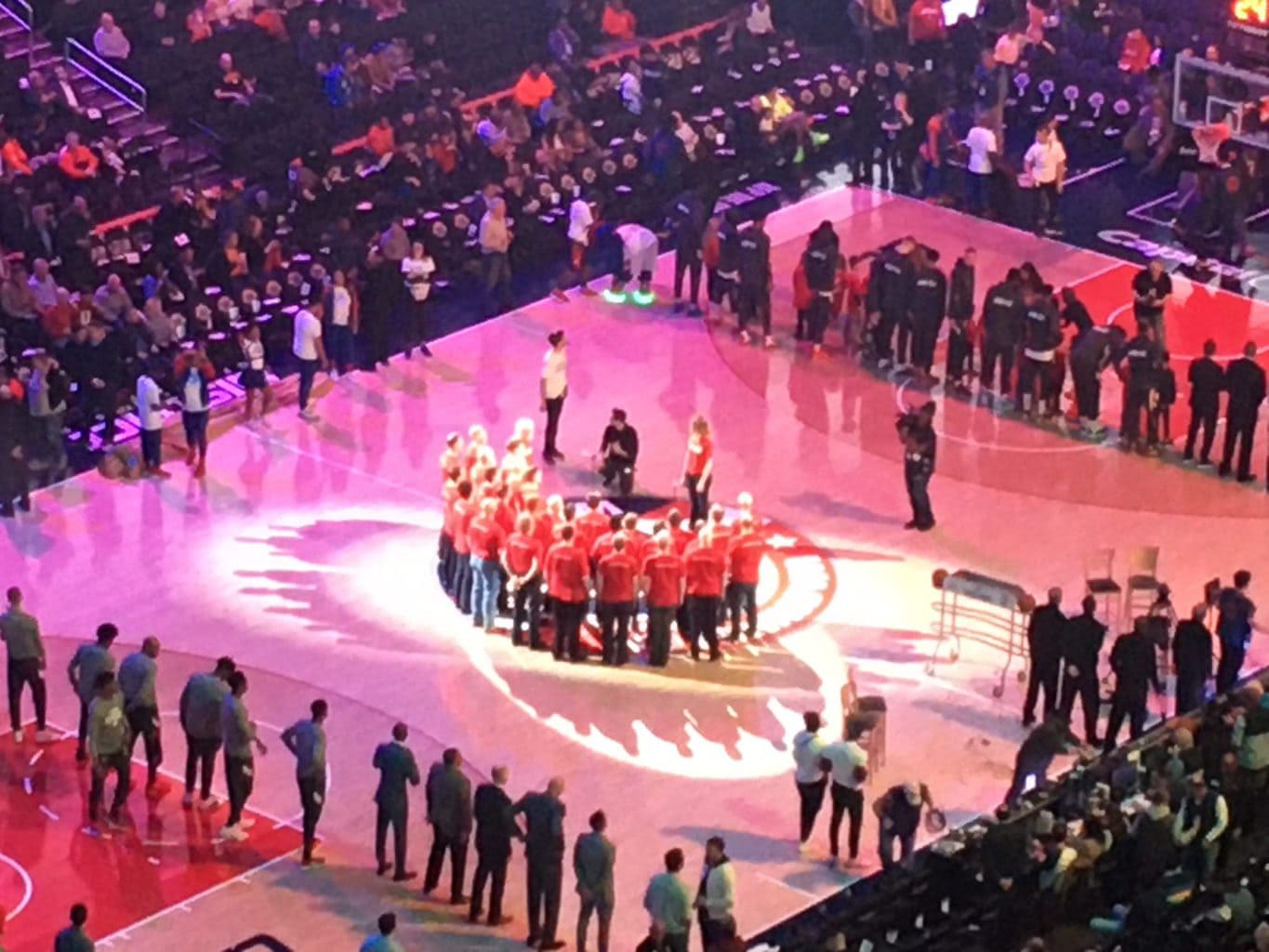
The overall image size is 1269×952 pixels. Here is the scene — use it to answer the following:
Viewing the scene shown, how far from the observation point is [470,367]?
36.0 metres

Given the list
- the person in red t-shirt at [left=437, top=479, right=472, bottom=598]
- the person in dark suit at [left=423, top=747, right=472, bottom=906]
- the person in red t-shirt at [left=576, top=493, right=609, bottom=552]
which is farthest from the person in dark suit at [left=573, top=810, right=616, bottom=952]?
the person in red t-shirt at [left=437, top=479, right=472, bottom=598]

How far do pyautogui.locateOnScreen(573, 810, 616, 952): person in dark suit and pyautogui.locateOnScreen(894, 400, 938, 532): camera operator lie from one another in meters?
8.07

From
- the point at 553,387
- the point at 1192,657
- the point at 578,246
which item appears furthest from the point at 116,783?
the point at 578,246

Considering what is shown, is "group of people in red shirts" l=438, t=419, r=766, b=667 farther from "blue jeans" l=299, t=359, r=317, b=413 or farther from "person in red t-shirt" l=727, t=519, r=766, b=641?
"blue jeans" l=299, t=359, r=317, b=413

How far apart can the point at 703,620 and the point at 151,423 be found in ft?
22.5

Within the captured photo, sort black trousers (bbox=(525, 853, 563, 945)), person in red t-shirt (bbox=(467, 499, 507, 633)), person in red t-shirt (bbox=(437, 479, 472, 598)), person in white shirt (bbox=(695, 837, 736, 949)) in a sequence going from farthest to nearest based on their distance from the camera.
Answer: person in red t-shirt (bbox=(437, 479, 472, 598))
person in red t-shirt (bbox=(467, 499, 507, 633))
black trousers (bbox=(525, 853, 563, 945))
person in white shirt (bbox=(695, 837, 736, 949))

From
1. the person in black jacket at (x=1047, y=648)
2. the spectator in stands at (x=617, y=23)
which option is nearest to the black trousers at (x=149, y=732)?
the person in black jacket at (x=1047, y=648)

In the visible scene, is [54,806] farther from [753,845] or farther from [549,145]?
[549,145]

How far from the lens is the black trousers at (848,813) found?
2572cm

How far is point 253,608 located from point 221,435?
4081mm

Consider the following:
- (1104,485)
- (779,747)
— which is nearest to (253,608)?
(779,747)

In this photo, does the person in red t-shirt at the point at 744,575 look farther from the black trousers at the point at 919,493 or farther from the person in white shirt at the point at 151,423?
the person in white shirt at the point at 151,423

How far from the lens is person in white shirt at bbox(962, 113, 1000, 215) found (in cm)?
3925

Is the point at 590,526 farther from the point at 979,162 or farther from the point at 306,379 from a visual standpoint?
the point at 979,162
